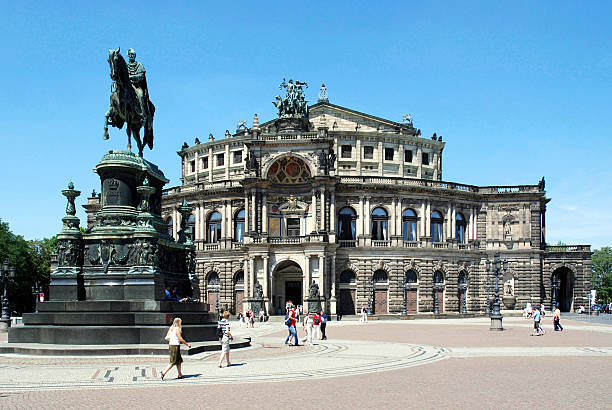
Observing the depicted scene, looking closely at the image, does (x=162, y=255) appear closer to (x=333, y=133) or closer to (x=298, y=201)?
(x=298, y=201)

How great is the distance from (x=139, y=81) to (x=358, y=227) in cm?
4881

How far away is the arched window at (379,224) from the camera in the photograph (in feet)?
247

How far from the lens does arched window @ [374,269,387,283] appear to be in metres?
74.4

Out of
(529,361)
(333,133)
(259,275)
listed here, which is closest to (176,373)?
(529,361)

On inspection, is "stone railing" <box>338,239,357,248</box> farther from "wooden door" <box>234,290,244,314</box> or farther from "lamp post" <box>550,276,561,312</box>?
"lamp post" <box>550,276,561,312</box>

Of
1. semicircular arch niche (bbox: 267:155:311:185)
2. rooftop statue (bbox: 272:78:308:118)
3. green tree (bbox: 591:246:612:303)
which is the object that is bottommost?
green tree (bbox: 591:246:612:303)

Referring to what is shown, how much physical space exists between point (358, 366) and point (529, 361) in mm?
6582

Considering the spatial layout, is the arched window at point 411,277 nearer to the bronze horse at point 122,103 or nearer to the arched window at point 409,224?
the arched window at point 409,224

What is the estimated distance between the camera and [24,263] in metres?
87.2

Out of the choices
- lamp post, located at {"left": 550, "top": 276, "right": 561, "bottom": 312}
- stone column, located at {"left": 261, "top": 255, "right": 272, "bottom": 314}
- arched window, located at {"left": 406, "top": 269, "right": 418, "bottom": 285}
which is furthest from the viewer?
lamp post, located at {"left": 550, "top": 276, "right": 561, "bottom": 312}


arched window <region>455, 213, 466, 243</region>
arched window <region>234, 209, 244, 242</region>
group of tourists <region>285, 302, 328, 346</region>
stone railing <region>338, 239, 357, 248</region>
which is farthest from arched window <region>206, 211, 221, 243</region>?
group of tourists <region>285, 302, 328, 346</region>

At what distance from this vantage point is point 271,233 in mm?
73562

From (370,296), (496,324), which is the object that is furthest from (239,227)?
(496,324)

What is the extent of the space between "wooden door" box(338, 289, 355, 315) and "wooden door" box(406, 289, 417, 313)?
6.14 m
